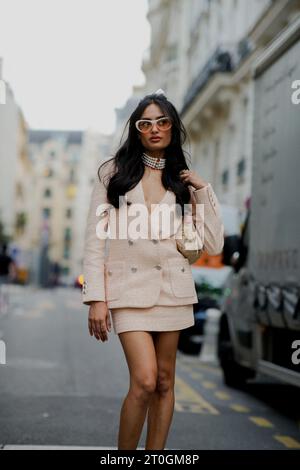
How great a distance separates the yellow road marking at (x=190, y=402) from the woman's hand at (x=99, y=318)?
4.31m

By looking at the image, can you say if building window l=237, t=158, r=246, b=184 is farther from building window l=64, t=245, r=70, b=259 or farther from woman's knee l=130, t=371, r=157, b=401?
building window l=64, t=245, r=70, b=259

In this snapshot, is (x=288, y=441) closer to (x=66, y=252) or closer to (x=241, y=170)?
(x=241, y=170)

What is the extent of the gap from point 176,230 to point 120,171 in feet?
1.23

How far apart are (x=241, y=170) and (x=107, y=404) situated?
2067 cm

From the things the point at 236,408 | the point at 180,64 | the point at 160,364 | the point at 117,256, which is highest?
the point at 180,64

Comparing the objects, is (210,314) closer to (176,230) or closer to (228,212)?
(228,212)

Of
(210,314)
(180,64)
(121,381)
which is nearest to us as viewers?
(121,381)

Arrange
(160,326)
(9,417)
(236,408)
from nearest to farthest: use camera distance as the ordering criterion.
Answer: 1. (160,326)
2. (9,417)
3. (236,408)

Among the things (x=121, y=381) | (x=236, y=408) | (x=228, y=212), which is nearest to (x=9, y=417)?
(x=236, y=408)

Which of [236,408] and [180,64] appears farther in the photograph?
[180,64]

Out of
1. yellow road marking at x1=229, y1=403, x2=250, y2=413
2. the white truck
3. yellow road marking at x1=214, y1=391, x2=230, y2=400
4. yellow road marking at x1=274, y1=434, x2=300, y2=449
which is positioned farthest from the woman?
yellow road marking at x1=214, y1=391, x2=230, y2=400

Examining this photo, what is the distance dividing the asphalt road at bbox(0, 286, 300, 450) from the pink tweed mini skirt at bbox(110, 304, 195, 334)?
210cm

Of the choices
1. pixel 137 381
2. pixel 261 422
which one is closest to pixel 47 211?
pixel 261 422

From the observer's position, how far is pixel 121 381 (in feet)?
34.5
